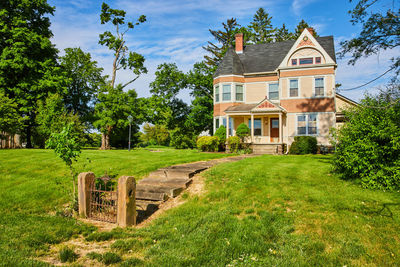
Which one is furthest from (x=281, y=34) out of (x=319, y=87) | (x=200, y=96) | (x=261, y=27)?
(x=319, y=87)

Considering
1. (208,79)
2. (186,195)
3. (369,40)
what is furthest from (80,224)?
(208,79)

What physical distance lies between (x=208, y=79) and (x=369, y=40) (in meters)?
21.8

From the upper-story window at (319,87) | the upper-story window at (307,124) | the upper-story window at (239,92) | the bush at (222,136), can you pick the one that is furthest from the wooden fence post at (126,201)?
the upper-story window at (239,92)

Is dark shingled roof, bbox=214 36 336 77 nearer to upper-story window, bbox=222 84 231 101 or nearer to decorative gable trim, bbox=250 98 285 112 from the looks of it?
upper-story window, bbox=222 84 231 101

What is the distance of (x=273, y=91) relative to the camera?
2377 cm

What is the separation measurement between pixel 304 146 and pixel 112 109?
1847cm

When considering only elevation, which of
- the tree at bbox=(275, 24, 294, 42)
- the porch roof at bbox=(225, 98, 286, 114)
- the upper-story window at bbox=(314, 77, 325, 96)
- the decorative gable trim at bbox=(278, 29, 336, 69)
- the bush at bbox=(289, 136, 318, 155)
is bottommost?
the bush at bbox=(289, 136, 318, 155)

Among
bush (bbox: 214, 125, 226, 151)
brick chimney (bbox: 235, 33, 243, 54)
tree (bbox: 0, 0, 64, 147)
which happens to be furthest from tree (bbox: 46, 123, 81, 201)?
brick chimney (bbox: 235, 33, 243, 54)

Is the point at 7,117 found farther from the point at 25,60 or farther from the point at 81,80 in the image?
the point at 81,80

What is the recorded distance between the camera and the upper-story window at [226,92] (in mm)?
24125

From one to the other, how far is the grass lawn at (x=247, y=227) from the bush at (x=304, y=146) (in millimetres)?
11491

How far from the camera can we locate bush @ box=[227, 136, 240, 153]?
789 inches

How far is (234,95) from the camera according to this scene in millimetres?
24031

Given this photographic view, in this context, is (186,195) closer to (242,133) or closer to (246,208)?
(246,208)
